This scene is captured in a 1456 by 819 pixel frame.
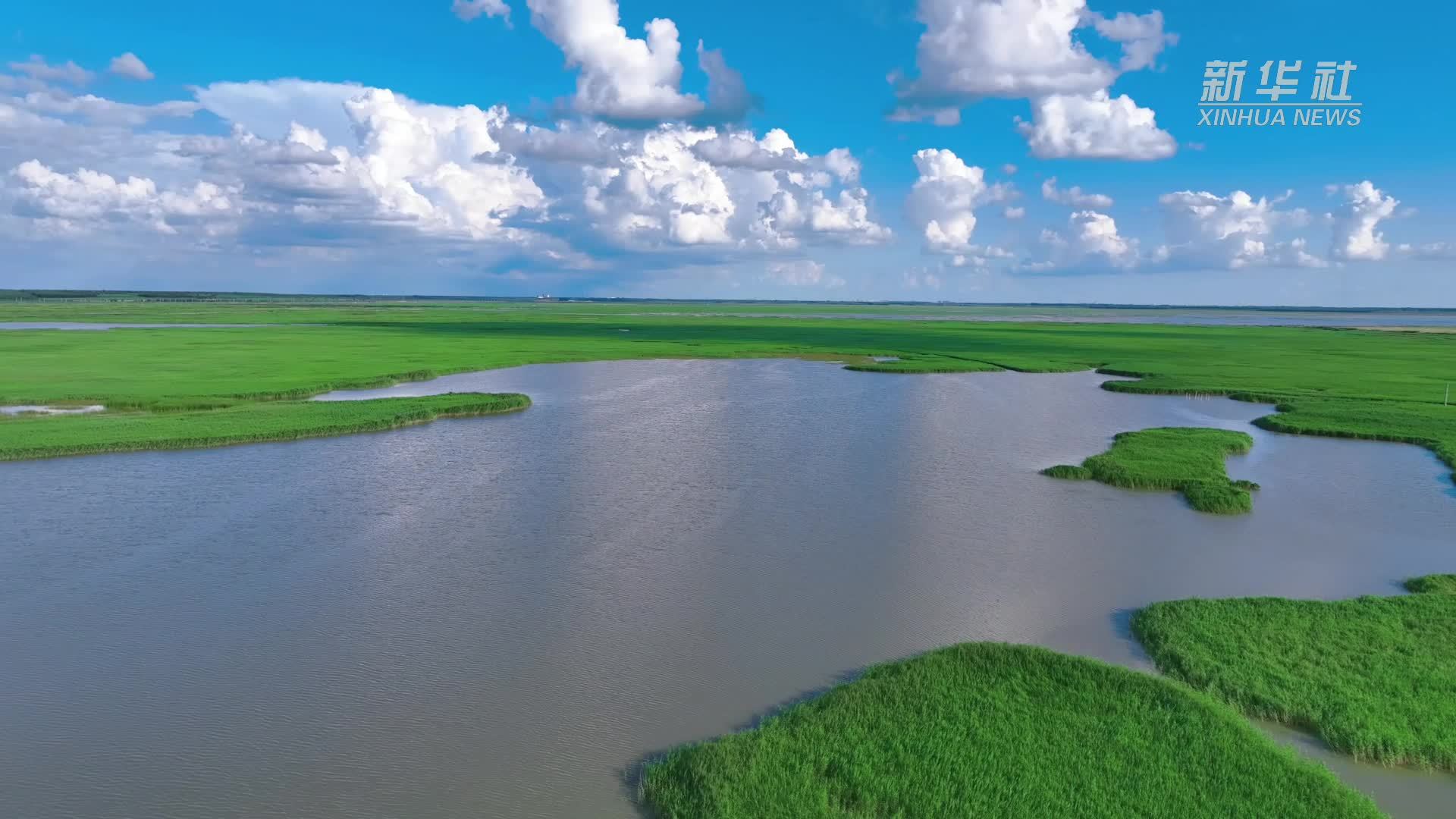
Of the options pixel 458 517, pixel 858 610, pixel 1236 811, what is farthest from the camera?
pixel 458 517

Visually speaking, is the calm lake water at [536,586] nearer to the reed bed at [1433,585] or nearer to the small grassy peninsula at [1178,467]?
the reed bed at [1433,585]

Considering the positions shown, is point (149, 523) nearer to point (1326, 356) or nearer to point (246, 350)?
point (246, 350)

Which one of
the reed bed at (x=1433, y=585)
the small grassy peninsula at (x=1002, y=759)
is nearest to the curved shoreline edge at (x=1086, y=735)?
the small grassy peninsula at (x=1002, y=759)

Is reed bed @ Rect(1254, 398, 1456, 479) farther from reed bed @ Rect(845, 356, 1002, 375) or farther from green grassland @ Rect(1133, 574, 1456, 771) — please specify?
reed bed @ Rect(845, 356, 1002, 375)

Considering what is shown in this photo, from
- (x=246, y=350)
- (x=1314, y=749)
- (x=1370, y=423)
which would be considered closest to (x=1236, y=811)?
(x=1314, y=749)

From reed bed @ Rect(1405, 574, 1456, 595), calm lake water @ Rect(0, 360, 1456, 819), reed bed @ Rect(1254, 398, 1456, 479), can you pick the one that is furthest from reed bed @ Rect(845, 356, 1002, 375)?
reed bed @ Rect(1405, 574, 1456, 595)

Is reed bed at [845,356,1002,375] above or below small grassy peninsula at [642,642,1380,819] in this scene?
below

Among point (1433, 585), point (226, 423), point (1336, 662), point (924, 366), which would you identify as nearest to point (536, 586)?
point (1336, 662)
